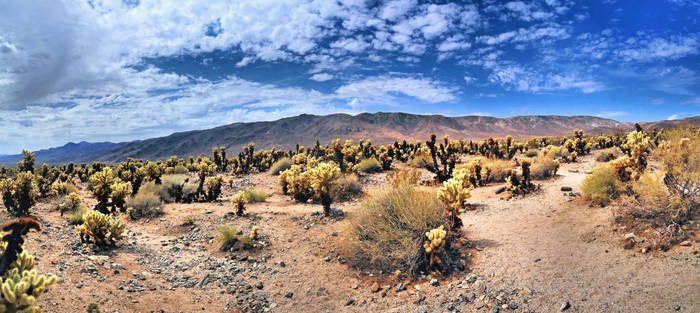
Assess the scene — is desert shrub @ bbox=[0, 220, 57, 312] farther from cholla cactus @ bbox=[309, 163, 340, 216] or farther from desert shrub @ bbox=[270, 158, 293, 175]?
desert shrub @ bbox=[270, 158, 293, 175]

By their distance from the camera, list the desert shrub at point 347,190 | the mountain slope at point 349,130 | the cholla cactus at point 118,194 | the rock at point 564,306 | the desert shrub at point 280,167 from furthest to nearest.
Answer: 1. the mountain slope at point 349,130
2. the desert shrub at point 280,167
3. the desert shrub at point 347,190
4. the cholla cactus at point 118,194
5. the rock at point 564,306

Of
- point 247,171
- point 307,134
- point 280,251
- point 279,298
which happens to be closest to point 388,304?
point 279,298

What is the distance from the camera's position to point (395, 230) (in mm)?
6523

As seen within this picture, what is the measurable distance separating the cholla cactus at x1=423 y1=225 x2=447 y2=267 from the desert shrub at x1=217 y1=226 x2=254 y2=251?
15.1ft

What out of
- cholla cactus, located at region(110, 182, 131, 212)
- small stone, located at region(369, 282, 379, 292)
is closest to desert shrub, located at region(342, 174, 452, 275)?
small stone, located at region(369, 282, 379, 292)

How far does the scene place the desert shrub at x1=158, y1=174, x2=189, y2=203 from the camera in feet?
46.7

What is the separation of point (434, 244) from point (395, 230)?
0.93 m

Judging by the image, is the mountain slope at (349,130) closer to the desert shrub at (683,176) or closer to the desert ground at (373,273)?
the desert ground at (373,273)

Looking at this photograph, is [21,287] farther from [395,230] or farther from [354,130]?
[354,130]

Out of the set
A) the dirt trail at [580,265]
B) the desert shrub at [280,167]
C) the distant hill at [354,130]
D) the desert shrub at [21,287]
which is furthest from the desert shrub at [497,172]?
the distant hill at [354,130]

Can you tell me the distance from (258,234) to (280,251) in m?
→ 1.27

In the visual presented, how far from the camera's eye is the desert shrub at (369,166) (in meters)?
20.2

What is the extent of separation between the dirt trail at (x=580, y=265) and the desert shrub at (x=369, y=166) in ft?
39.7

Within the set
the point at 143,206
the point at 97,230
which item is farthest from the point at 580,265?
the point at 143,206
